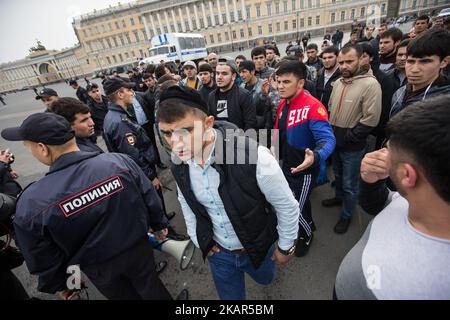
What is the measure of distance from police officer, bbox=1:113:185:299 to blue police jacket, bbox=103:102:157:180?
3.16 feet

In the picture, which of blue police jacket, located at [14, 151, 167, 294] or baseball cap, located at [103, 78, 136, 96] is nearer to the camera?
blue police jacket, located at [14, 151, 167, 294]

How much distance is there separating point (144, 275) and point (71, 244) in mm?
642

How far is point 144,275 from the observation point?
1.87 metres

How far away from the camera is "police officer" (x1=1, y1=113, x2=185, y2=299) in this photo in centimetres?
144

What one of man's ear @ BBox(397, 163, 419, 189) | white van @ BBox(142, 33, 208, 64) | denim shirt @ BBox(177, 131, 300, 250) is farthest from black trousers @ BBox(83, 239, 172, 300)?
white van @ BBox(142, 33, 208, 64)

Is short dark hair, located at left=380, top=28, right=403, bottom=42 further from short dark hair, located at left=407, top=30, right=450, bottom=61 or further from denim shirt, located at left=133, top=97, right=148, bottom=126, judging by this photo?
denim shirt, located at left=133, top=97, right=148, bottom=126

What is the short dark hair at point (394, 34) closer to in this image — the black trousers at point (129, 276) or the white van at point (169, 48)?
the black trousers at point (129, 276)

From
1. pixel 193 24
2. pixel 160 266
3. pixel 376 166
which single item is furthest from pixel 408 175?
pixel 193 24

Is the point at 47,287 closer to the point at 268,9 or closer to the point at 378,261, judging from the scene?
the point at 378,261

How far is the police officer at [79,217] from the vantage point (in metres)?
1.44

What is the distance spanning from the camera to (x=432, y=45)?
74.2 inches

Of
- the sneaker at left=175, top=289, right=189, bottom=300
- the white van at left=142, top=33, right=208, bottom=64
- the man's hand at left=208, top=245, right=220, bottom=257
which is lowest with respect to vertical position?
the sneaker at left=175, top=289, right=189, bottom=300

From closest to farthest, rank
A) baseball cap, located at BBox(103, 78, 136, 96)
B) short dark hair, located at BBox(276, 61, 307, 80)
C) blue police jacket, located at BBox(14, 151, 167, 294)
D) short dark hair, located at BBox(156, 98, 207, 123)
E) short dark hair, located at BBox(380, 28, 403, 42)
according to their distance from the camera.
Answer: short dark hair, located at BBox(156, 98, 207, 123) → blue police jacket, located at BBox(14, 151, 167, 294) → short dark hair, located at BBox(276, 61, 307, 80) → baseball cap, located at BBox(103, 78, 136, 96) → short dark hair, located at BBox(380, 28, 403, 42)

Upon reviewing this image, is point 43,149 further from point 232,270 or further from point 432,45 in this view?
point 432,45
